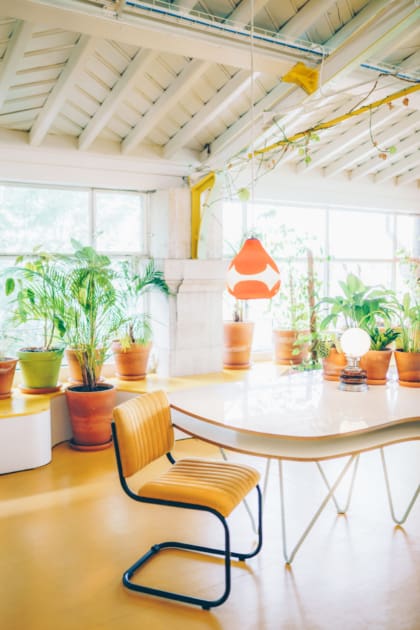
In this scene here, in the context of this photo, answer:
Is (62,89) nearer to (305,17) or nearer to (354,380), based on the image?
(305,17)

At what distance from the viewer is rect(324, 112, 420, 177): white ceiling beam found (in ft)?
18.7

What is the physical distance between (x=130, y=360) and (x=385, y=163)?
13.4 feet

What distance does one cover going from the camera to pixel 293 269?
6.73m

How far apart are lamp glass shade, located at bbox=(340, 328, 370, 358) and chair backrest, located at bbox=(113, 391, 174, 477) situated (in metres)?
1.22

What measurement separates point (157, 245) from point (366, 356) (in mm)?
2814

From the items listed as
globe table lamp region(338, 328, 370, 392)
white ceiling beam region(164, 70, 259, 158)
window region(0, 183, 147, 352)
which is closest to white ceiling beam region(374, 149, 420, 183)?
white ceiling beam region(164, 70, 259, 158)

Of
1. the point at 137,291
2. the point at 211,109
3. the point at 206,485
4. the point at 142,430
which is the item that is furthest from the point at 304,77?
the point at 206,485

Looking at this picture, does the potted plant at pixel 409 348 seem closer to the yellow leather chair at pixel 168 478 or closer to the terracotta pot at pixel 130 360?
the yellow leather chair at pixel 168 478

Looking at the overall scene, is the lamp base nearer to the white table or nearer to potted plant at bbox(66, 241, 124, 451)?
the white table

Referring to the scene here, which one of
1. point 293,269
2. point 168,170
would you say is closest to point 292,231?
point 293,269

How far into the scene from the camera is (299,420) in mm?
2633

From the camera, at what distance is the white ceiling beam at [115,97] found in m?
3.89

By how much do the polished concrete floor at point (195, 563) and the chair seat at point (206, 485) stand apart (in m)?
0.48

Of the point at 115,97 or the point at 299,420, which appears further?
the point at 115,97
